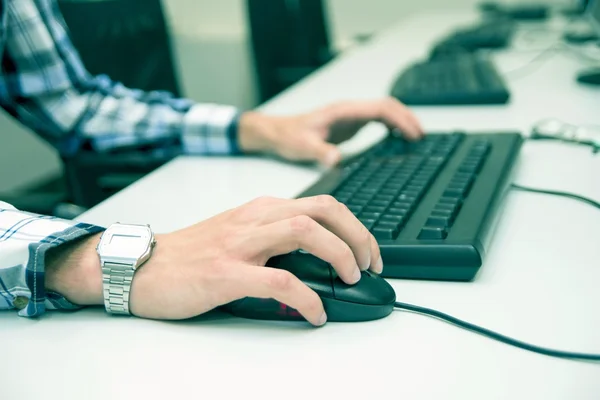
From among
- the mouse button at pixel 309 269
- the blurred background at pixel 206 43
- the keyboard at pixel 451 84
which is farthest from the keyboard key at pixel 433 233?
the blurred background at pixel 206 43

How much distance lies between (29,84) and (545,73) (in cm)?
100

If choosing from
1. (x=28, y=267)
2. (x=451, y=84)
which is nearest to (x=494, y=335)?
(x=28, y=267)

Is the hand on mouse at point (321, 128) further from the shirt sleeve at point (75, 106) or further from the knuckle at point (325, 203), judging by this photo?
the knuckle at point (325, 203)

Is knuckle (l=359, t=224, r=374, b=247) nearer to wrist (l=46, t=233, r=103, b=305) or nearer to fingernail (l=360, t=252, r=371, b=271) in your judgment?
fingernail (l=360, t=252, r=371, b=271)

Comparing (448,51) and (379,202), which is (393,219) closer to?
(379,202)

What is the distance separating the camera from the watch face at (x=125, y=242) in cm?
52

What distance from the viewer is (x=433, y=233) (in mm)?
534

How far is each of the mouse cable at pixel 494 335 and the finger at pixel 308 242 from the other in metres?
0.06

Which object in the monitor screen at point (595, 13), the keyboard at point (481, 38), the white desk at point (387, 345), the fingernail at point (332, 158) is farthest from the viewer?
the keyboard at point (481, 38)

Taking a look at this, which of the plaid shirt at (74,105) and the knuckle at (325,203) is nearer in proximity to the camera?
the knuckle at (325,203)

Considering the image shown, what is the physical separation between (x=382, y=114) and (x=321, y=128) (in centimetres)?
9

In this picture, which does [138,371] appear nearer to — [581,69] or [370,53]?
[581,69]

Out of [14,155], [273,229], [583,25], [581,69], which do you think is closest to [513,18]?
[583,25]

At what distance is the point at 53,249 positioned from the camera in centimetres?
54
